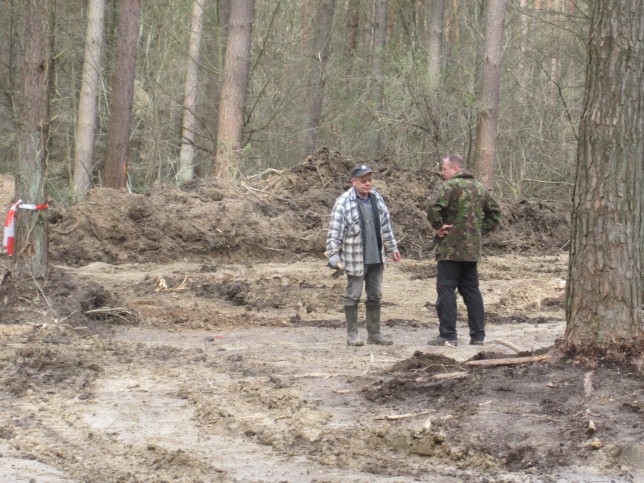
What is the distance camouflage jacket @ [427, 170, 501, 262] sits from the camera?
10312 mm

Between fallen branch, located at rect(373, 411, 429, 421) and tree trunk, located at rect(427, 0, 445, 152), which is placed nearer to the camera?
fallen branch, located at rect(373, 411, 429, 421)

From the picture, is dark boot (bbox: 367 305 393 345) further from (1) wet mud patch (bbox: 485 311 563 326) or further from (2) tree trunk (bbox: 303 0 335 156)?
(2) tree trunk (bbox: 303 0 335 156)

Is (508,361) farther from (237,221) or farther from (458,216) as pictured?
(237,221)

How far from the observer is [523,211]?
21859 mm

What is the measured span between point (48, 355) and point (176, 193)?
9.99 m

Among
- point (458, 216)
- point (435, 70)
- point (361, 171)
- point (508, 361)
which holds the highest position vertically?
point (435, 70)

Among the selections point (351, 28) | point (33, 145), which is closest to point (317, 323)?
point (33, 145)

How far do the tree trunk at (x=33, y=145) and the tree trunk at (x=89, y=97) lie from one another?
13048 mm

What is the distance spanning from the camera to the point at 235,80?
2138 cm

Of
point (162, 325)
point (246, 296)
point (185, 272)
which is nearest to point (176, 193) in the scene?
point (185, 272)

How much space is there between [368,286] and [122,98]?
43.8 ft

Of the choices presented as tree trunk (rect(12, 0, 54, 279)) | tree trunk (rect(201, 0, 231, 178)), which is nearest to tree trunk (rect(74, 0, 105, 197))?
tree trunk (rect(201, 0, 231, 178))

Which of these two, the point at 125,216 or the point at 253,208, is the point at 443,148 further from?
the point at 125,216

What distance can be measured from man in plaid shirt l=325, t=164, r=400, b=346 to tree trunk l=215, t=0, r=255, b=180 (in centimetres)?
1067
